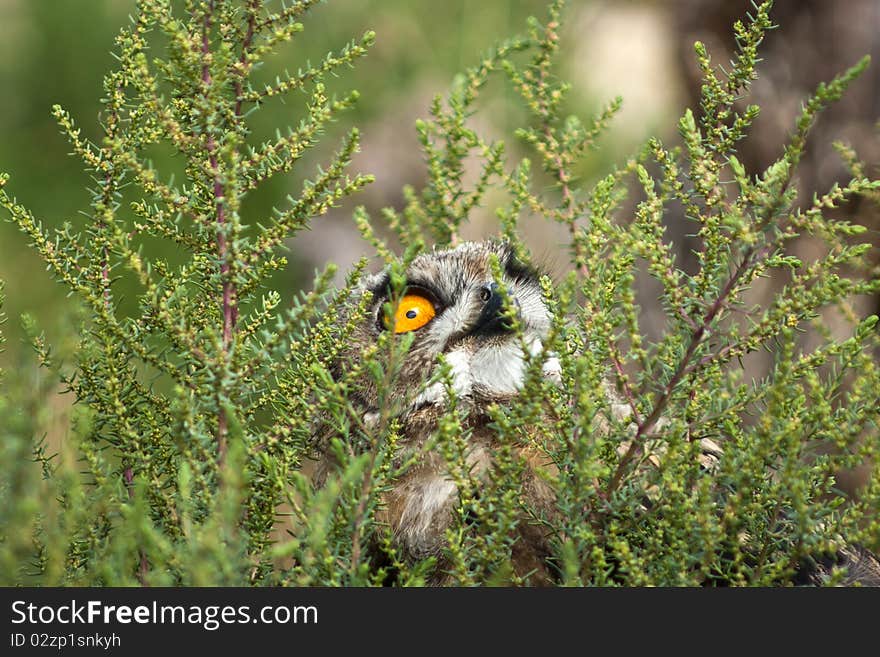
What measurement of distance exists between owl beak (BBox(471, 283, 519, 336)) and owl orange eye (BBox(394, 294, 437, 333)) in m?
0.12

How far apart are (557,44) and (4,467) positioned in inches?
40.3

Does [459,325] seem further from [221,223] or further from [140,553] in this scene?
[140,553]

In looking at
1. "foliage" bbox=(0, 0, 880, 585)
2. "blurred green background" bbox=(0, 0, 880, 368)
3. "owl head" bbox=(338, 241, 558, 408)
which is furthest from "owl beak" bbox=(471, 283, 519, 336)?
"blurred green background" bbox=(0, 0, 880, 368)

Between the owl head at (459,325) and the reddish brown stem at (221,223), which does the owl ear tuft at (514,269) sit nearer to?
the owl head at (459,325)

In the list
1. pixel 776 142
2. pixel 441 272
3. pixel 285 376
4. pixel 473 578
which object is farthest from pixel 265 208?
pixel 473 578

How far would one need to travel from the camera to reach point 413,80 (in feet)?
21.8

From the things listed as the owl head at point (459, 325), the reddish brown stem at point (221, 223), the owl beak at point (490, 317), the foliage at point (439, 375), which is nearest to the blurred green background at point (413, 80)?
the owl head at point (459, 325)

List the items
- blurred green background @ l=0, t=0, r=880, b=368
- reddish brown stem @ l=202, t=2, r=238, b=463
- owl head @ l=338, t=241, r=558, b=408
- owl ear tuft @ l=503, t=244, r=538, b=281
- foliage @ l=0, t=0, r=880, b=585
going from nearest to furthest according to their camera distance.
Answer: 1. foliage @ l=0, t=0, r=880, b=585
2. reddish brown stem @ l=202, t=2, r=238, b=463
3. owl head @ l=338, t=241, r=558, b=408
4. owl ear tuft @ l=503, t=244, r=538, b=281
5. blurred green background @ l=0, t=0, r=880, b=368

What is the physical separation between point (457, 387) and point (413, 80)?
523 centimetres

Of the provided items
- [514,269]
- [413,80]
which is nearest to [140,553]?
[514,269]

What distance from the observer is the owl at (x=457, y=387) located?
62.8 inches

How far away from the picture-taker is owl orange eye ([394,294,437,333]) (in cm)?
193

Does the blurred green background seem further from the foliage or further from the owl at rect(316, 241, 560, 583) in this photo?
the foliage

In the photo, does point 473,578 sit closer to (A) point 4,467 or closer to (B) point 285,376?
(B) point 285,376
